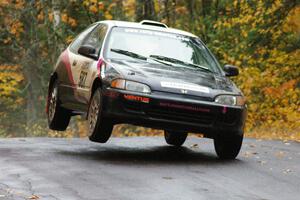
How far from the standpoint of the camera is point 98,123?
9.99 m

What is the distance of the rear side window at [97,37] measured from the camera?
37.2 ft

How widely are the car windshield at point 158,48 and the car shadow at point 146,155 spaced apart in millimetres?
1282

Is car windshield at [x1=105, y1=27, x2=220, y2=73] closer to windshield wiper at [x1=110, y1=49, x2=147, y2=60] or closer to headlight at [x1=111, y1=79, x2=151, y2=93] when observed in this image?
windshield wiper at [x1=110, y1=49, x2=147, y2=60]

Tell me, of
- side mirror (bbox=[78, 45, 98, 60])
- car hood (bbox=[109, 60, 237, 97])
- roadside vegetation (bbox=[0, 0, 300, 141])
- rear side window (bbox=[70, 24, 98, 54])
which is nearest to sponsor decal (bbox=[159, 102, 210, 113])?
car hood (bbox=[109, 60, 237, 97])

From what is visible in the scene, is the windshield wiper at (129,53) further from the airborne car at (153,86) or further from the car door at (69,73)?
the car door at (69,73)

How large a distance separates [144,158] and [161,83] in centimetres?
121

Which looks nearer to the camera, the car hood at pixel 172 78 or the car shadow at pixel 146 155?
the car hood at pixel 172 78

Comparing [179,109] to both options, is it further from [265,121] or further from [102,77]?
[265,121]

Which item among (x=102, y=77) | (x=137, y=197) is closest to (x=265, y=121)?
(x=102, y=77)

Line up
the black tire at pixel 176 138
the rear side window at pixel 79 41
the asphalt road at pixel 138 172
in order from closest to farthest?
the asphalt road at pixel 138 172
the rear side window at pixel 79 41
the black tire at pixel 176 138

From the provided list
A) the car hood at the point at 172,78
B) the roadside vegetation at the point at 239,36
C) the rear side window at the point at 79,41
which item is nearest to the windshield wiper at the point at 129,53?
the car hood at the point at 172,78

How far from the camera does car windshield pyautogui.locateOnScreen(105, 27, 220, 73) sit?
11.0 m

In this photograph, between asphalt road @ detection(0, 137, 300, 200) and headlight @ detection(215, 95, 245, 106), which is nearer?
asphalt road @ detection(0, 137, 300, 200)

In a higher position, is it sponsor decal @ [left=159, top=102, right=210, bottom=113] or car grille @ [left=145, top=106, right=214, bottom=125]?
sponsor decal @ [left=159, top=102, right=210, bottom=113]
